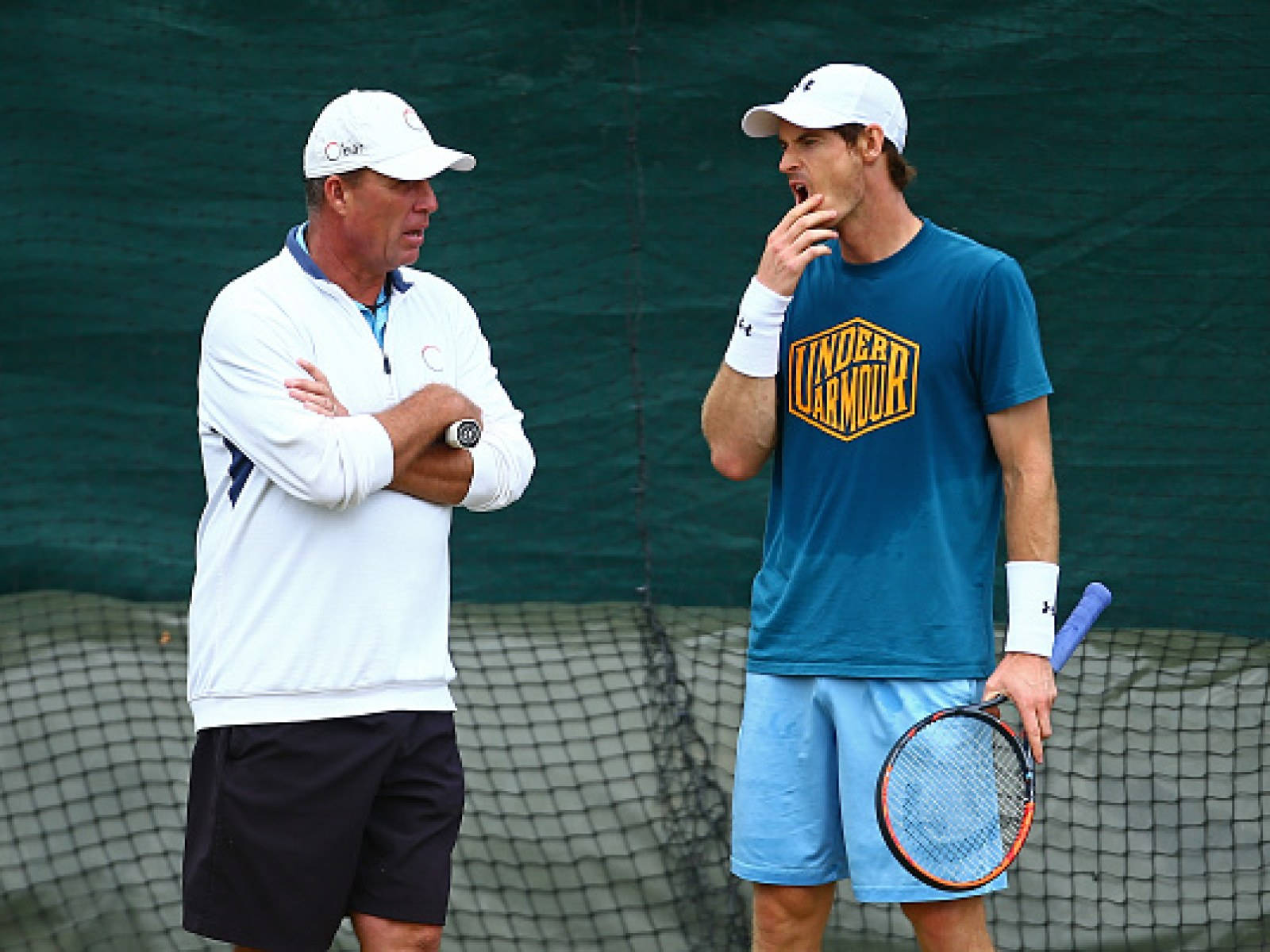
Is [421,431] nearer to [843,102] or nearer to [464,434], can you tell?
[464,434]

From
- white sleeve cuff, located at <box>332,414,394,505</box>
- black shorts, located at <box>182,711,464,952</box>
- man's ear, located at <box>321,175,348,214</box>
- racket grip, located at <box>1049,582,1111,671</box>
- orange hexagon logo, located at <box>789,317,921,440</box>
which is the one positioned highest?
man's ear, located at <box>321,175,348,214</box>

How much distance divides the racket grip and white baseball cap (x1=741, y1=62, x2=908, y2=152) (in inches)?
34.4

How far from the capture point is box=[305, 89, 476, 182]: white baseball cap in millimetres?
3256

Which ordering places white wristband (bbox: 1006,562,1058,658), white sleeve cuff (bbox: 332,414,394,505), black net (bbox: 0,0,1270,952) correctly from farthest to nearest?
black net (bbox: 0,0,1270,952), white wristband (bbox: 1006,562,1058,658), white sleeve cuff (bbox: 332,414,394,505)

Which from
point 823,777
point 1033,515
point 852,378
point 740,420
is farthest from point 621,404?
point 1033,515

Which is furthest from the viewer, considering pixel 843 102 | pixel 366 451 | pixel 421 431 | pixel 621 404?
pixel 621 404

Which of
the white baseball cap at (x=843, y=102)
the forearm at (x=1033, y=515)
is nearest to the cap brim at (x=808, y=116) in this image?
the white baseball cap at (x=843, y=102)

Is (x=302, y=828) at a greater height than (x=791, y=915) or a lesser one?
greater

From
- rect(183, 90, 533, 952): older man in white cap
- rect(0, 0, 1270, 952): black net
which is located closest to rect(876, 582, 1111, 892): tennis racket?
rect(183, 90, 533, 952): older man in white cap

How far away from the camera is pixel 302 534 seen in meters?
3.15

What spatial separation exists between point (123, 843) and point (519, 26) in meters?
2.36

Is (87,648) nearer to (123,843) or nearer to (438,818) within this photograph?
(123,843)

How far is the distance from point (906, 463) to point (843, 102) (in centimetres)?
64

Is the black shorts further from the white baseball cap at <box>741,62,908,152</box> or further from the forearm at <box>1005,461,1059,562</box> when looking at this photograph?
the white baseball cap at <box>741,62,908,152</box>
